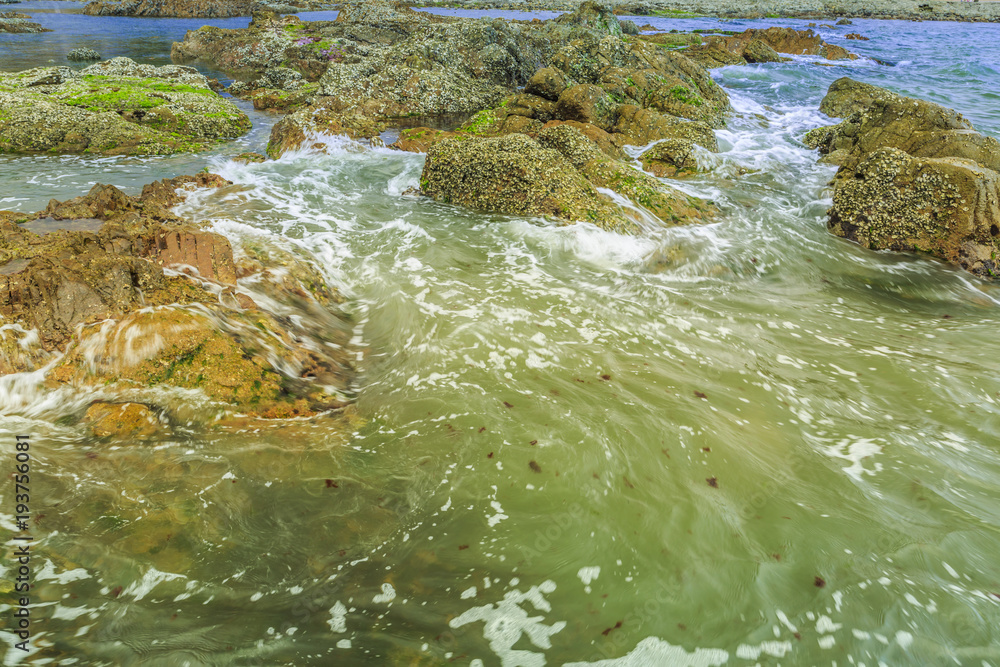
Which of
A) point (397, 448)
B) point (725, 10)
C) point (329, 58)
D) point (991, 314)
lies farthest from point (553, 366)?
point (725, 10)

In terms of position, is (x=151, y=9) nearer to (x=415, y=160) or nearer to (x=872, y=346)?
(x=415, y=160)

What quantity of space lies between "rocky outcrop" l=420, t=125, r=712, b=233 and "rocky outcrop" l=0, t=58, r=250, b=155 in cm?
792

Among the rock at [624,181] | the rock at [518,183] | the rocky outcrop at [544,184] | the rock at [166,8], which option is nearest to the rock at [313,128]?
the rocky outcrop at [544,184]

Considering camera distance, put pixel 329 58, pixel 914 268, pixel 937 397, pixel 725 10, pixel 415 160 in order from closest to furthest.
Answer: pixel 937 397 → pixel 914 268 → pixel 415 160 → pixel 329 58 → pixel 725 10

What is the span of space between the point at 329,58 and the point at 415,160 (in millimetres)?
16262

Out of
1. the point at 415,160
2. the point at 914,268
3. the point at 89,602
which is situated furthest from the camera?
the point at 415,160

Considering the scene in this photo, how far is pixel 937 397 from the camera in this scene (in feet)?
15.0

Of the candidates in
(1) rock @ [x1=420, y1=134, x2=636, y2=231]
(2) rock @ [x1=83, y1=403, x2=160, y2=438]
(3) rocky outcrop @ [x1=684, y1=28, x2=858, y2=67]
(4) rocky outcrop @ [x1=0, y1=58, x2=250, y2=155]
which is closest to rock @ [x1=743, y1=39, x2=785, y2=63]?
(3) rocky outcrop @ [x1=684, y1=28, x2=858, y2=67]

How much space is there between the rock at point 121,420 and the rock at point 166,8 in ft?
214

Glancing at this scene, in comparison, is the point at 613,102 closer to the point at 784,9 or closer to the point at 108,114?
Result: the point at 108,114

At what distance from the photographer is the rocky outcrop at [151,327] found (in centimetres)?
390

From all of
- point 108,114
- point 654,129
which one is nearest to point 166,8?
point 108,114

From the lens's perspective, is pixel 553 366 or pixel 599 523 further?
pixel 553 366

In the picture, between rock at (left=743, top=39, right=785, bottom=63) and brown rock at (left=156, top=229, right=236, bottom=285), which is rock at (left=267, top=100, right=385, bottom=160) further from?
rock at (left=743, top=39, right=785, bottom=63)
